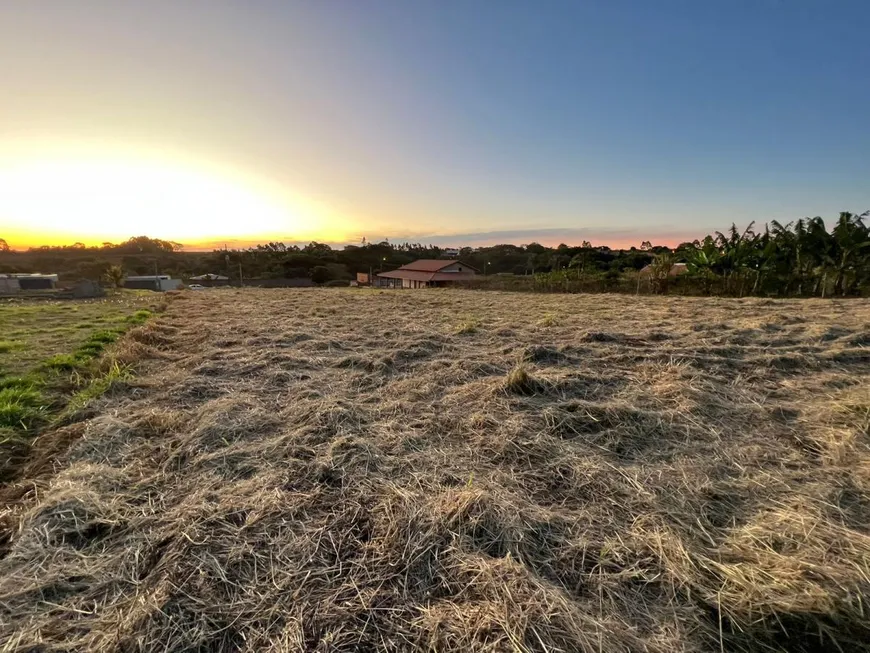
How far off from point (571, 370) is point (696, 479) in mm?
2079

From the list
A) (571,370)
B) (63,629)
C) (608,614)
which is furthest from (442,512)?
(571,370)

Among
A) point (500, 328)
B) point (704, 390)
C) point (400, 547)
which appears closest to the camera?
point (400, 547)

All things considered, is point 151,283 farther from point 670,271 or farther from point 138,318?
point 670,271

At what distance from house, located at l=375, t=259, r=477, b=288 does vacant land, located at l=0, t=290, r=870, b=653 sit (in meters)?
28.8

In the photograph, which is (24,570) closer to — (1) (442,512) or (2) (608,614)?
(1) (442,512)

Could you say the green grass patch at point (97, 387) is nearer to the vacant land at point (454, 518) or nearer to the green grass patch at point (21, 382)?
the vacant land at point (454, 518)

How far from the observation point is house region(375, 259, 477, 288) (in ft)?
108

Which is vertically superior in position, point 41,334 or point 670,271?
point 670,271

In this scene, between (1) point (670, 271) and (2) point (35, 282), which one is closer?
(1) point (670, 271)

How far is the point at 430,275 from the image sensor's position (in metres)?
33.6

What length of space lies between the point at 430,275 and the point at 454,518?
32.2 meters

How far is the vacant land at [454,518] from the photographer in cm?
133

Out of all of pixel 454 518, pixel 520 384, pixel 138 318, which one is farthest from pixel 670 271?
pixel 138 318

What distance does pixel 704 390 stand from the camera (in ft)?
12.1
